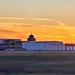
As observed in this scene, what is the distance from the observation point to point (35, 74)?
57.6 metres

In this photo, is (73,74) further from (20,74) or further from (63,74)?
(20,74)

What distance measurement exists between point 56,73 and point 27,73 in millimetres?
3644

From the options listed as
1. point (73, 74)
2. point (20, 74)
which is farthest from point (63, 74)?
point (20, 74)

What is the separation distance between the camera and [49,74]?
57.4 metres

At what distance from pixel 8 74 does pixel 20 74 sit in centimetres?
147

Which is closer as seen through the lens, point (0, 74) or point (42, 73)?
point (0, 74)

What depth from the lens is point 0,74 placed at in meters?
55.3

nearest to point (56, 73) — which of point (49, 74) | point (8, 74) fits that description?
point (49, 74)

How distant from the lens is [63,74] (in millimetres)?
57156

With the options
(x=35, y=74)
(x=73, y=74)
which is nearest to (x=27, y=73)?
(x=35, y=74)

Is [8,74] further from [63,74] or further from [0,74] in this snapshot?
[63,74]

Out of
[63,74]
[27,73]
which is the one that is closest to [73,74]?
[63,74]

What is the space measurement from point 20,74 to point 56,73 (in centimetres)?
472

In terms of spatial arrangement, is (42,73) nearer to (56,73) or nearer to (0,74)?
(56,73)
